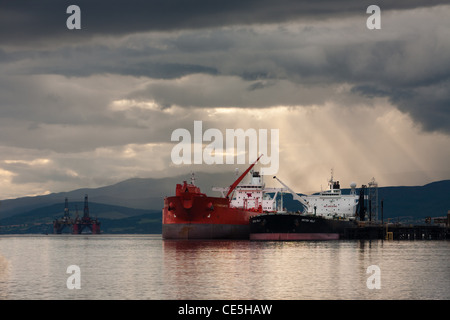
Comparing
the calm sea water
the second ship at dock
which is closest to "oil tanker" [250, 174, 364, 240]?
the second ship at dock

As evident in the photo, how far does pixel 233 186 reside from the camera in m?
150

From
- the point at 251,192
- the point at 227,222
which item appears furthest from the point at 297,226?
the point at 251,192

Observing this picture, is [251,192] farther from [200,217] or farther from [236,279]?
[236,279]

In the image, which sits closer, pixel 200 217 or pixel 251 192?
pixel 200 217

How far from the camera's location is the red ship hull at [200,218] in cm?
12419

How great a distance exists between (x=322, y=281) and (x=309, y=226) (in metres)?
78.2

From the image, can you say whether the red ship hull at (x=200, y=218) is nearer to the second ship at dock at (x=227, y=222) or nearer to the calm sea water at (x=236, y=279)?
the second ship at dock at (x=227, y=222)

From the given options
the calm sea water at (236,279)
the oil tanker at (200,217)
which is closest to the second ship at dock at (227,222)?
the oil tanker at (200,217)

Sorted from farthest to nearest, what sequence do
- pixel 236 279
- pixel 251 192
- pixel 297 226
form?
pixel 251 192
pixel 297 226
pixel 236 279

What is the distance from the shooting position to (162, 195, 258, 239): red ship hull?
124m

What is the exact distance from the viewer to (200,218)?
125375 mm

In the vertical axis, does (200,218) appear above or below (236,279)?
above
